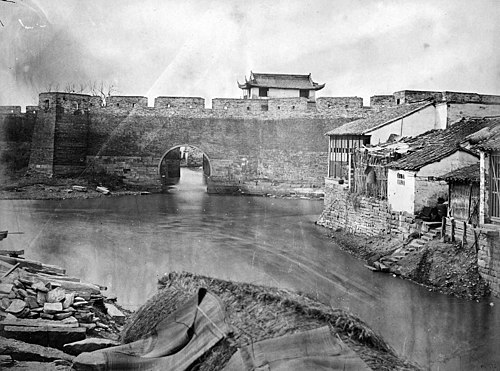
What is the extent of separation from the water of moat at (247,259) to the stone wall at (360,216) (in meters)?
0.40

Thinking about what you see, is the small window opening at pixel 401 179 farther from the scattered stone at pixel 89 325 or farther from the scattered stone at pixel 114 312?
the scattered stone at pixel 89 325

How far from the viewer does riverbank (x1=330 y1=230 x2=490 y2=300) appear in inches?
186

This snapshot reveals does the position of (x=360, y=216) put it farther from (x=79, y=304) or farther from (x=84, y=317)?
(x=84, y=317)

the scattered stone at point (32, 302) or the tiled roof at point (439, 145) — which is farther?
the tiled roof at point (439, 145)

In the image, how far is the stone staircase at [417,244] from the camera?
5780 millimetres

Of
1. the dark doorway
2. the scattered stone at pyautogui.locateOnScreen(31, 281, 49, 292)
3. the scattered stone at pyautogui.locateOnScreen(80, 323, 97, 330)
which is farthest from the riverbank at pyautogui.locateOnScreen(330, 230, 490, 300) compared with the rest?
the dark doorway

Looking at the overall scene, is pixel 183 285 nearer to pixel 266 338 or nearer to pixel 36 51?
pixel 266 338

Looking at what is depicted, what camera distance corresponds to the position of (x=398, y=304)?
14.9 ft

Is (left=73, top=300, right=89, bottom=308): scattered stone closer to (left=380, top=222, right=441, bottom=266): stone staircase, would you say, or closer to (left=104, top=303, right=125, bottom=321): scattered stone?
(left=104, top=303, right=125, bottom=321): scattered stone

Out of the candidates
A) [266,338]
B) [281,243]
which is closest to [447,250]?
[281,243]

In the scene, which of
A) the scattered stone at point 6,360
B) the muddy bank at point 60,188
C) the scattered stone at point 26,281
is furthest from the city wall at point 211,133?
the scattered stone at point 6,360

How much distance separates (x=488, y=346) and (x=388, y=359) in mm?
1931

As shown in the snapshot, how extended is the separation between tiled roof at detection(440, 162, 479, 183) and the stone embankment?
346 centimetres

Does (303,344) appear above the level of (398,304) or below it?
above
